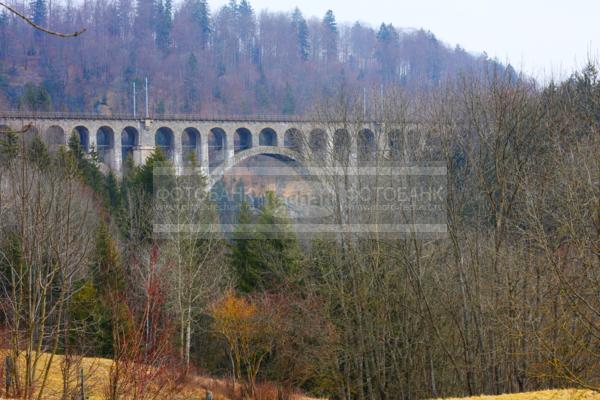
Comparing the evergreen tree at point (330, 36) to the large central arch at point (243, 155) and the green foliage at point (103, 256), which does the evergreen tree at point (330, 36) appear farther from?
the green foliage at point (103, 256)

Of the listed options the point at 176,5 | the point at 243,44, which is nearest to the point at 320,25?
the point at 243,44

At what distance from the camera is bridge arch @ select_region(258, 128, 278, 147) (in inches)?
1465

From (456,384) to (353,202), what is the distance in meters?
3.83

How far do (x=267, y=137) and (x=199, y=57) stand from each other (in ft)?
104

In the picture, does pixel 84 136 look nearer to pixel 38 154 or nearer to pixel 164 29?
pixel 38 154

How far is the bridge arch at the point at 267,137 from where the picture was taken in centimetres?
3722

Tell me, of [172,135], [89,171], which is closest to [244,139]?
[172,135]

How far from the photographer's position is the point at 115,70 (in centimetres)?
6019

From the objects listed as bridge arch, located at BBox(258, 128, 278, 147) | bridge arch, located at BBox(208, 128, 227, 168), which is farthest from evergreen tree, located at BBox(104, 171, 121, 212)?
bridge arch, located at BBox(258, 128, 278, 147)

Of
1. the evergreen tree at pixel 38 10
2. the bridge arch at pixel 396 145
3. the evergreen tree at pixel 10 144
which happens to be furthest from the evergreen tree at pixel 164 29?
the bridge arch at pixel 396 145

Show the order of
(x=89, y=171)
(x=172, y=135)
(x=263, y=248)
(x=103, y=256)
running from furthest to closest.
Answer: (x=172, y=135), (x=89, y=171), (x=263, y=248), (x=103, y=256)

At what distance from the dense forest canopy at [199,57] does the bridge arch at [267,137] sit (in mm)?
9863

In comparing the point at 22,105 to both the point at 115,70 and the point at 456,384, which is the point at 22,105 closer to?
the point at 115,70

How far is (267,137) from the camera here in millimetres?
38031
